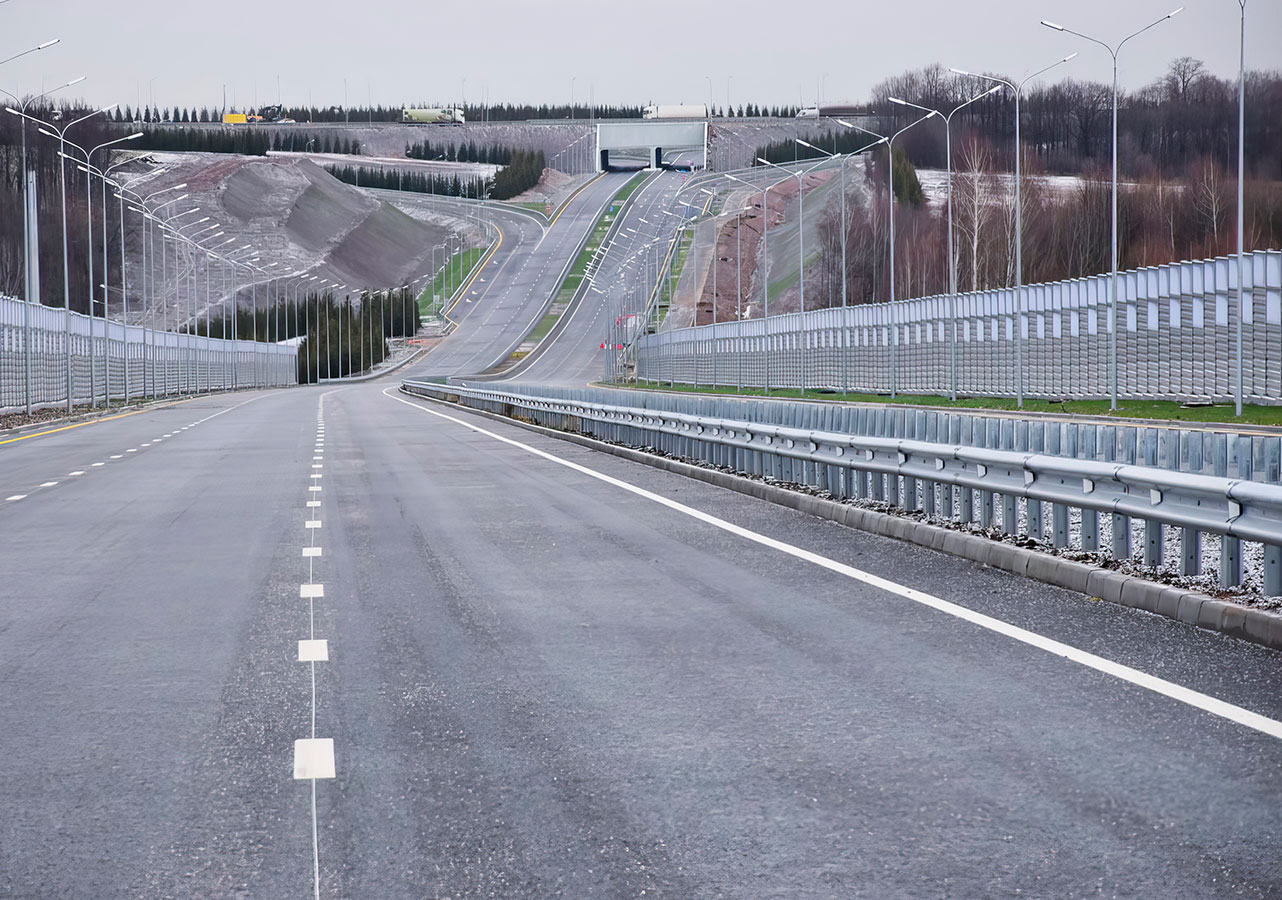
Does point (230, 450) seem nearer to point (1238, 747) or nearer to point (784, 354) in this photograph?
point (1238, 747)

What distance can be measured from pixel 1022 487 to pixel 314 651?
6.10 m

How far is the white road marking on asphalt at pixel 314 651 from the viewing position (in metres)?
8.70

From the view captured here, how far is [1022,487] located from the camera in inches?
493

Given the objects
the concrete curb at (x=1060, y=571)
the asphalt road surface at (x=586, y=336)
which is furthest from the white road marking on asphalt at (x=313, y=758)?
the asphalt road surface at (x=586, y=336)

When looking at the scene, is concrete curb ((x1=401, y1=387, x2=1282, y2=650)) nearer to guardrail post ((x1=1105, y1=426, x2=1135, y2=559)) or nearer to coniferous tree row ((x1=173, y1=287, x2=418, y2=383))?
guardrail post ((x1=1105, y1=426, x2=1135, y2=559))

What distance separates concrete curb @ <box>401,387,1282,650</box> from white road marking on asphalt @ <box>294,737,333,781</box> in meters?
5.10

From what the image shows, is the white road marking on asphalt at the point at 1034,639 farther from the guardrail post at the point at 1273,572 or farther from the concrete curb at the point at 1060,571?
the guardrail post at the point at 1273,572

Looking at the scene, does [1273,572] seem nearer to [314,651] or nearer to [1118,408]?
[314,651]

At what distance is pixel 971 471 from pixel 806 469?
4886 mm

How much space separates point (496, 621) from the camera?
32.7 feet

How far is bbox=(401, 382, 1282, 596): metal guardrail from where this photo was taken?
9625mm

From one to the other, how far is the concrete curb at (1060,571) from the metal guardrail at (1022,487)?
0.37m

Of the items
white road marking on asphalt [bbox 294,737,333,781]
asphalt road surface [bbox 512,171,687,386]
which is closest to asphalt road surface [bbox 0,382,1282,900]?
white road marking on asphalt [bbox 294,737,333,781]

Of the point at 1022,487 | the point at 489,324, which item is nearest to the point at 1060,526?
the point at 1022,487
